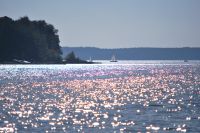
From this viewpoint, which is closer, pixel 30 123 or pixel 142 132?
pixel 142 132

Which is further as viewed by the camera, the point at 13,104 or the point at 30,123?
the point at 13,104

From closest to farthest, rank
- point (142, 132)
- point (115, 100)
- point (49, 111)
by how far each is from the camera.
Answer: point (142, 132) → point (49, 111) → point (115, 100)

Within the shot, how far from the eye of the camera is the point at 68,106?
233 ft

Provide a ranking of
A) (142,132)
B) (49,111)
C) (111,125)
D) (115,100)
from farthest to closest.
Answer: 1. (115,100)
2. (49,111)
3. (111,125)
4. (142,132)

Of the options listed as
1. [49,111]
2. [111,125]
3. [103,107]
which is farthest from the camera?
[103,107]

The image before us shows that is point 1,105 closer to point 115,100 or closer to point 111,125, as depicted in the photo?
point 115,100

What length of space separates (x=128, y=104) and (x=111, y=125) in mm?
22934

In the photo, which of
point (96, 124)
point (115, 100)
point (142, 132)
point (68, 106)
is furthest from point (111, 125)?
point (115, 100)

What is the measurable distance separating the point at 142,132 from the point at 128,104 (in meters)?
27.4

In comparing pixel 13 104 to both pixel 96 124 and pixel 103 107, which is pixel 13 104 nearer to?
pixel 103 107

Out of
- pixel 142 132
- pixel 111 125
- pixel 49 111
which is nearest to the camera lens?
pixel 142 132

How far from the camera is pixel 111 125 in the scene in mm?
51938

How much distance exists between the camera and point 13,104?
73.4 metres

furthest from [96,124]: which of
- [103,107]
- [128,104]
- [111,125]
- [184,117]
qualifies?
[128,104]
